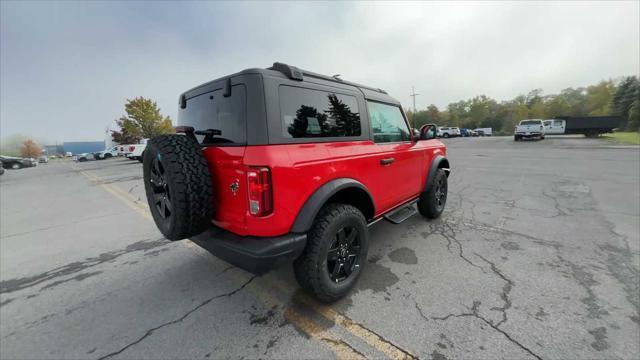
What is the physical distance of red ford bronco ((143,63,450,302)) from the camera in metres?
1.94

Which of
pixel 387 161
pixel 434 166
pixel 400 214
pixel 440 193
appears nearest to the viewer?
pixel 387 161

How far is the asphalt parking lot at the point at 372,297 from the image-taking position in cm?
190

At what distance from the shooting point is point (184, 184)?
197 centimetres

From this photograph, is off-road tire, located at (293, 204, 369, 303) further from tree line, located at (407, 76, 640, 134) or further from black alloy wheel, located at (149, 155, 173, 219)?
tree line, located at (407, 76, 640, 134)

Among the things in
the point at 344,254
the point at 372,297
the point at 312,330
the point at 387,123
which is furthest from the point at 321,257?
the point at 387,123

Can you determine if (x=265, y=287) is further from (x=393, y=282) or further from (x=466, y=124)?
(x=466, y=124)

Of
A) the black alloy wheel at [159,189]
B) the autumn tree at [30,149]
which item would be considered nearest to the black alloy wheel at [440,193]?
the black alloy wheel at [159,189]

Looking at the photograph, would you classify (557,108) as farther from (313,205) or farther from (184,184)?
(184,184)

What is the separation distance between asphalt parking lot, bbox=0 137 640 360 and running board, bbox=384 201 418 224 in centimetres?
38

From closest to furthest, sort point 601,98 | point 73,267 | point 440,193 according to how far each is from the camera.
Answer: point 73,267, point 440,193, point 601,98

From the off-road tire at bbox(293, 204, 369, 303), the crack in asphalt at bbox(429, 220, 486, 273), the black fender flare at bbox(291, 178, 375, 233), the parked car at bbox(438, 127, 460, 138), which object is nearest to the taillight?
the black fender flare at bbox(291, 178, 375, 233)

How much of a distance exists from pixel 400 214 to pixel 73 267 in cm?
436

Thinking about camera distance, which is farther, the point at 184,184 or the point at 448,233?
the point at 448,233

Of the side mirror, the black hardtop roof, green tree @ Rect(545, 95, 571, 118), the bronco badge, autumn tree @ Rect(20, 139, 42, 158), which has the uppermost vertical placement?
green tree @ Rect(545, 95, 571, 118)
